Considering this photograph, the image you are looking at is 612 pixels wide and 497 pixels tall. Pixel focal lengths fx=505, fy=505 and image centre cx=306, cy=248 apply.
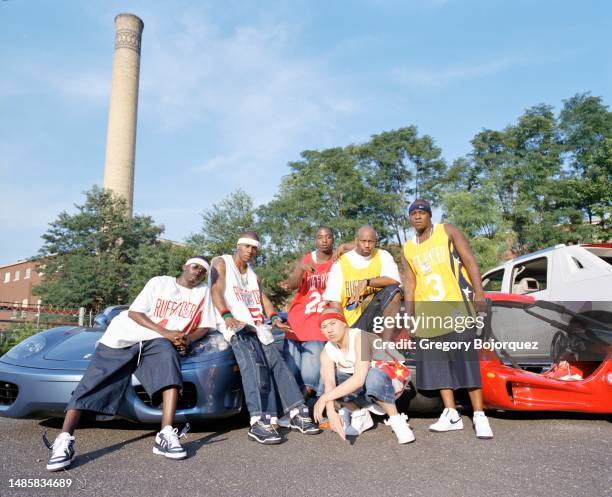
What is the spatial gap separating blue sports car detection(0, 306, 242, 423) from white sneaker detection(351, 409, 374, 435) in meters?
0.89

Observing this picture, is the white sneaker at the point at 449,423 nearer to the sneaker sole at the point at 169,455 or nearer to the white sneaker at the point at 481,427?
the white sneaker at the point at 481,427

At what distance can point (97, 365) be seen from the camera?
3.40 m

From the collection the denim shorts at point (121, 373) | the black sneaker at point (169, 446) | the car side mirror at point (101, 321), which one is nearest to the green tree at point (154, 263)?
the car side mirror at point (101, 321)

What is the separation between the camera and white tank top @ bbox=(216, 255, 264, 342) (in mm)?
4086

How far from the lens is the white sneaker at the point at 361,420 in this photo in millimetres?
3812

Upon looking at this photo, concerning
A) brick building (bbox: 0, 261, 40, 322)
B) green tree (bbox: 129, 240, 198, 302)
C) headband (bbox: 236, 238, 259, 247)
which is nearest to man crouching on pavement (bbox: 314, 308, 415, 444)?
headband (bbox: 236, 238, 259, 247)

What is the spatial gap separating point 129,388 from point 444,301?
2.46 meters

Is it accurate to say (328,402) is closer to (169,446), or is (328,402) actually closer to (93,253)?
(169,446)

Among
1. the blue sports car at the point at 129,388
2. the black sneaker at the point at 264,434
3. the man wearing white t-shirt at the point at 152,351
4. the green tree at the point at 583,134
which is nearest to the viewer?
the man wearing white t-shirt at the point at 152,351

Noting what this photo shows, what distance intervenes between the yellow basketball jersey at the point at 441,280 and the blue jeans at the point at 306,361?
86 centimetres

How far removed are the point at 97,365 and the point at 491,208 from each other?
2657 centimetres

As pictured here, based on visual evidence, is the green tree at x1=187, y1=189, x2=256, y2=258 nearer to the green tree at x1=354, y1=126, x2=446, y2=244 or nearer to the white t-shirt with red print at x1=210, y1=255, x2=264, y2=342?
the green tree at x1=354, y1=126, x2=446, y2=244

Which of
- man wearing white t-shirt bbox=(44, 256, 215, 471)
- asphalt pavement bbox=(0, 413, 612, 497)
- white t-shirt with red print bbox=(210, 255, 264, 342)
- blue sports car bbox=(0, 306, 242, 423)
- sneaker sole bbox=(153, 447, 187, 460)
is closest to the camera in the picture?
asphalt pavement bbox=(0, 413, 612, 497)

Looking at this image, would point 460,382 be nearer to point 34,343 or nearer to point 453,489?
point 453,489
